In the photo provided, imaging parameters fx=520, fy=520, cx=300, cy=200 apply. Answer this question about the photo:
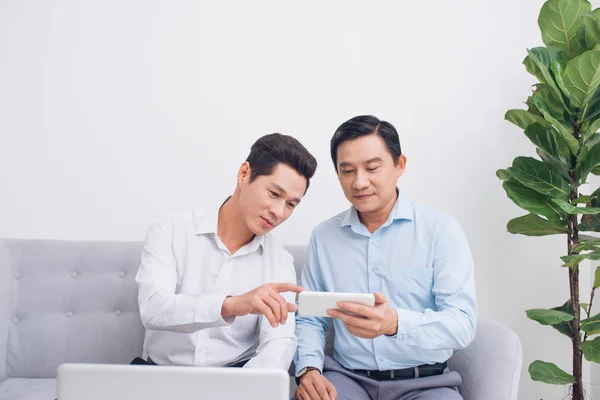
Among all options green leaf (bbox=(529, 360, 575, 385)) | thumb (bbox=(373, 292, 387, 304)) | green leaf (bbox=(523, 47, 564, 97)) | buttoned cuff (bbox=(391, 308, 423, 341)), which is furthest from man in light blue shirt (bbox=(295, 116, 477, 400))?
green leaf (bbox=(523, 47, 564, 97))

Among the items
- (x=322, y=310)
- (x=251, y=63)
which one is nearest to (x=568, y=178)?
(x=322, y=310)

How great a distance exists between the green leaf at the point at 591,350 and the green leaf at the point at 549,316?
127 millimetres

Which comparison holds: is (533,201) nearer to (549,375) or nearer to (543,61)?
(543,61)

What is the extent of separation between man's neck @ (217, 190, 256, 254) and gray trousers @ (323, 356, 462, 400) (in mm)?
551

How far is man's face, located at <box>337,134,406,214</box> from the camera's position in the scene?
69.0 inches

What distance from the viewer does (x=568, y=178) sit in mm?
1987

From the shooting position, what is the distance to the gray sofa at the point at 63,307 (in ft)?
6.79

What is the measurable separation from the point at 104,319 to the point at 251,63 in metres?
1.29

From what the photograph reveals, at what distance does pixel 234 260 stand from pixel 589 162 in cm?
132

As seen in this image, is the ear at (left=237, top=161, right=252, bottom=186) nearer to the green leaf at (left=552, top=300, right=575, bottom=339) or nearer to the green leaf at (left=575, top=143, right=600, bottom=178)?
the green leaf at (left=575, top=143, right=600, bottom=178)

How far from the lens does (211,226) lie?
5.84 feet

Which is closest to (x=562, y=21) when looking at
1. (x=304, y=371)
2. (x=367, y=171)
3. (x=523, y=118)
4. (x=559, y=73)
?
(x=559, y=73)

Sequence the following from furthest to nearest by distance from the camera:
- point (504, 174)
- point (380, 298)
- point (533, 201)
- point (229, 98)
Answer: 1. point (229, 98)
2. point (504, 174)
3. point (533, 201)
4. point (380, 298)

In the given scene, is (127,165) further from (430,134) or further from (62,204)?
(430,134)
